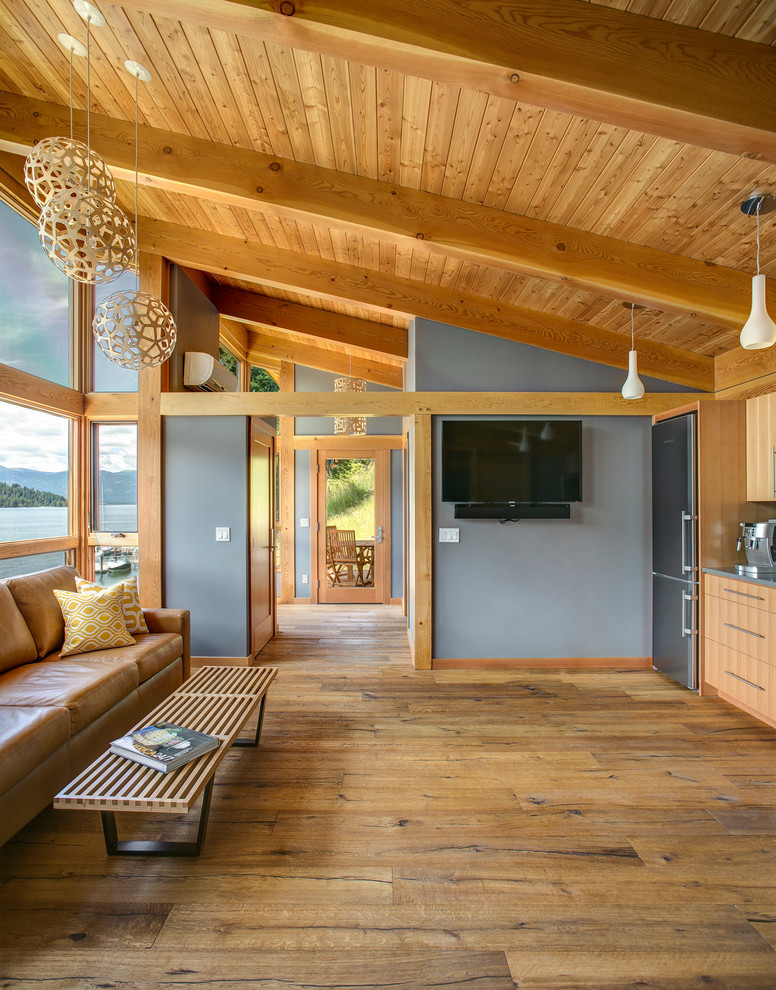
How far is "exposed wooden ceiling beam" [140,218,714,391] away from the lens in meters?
4.21

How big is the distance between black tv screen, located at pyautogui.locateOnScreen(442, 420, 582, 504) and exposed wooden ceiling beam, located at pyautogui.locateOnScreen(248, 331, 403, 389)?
121 inches

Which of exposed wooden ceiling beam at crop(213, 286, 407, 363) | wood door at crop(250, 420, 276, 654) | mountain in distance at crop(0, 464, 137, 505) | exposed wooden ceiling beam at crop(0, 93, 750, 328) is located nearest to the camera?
exposed wooden ceiling beam at crop(0, 93, 750, 328)

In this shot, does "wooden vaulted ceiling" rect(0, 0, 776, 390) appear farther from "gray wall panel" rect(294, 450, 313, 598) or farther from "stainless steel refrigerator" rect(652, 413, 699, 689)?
"gray wall panel" rect(294, 450, 313, 598)

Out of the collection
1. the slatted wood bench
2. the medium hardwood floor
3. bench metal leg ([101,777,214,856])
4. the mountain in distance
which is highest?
the mountain in distance

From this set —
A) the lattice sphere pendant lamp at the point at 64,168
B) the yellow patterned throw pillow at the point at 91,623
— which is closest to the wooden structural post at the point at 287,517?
the yellow patterned throw pillow at the point at 91,623

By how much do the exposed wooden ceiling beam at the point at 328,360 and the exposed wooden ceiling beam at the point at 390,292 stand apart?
2813 mm

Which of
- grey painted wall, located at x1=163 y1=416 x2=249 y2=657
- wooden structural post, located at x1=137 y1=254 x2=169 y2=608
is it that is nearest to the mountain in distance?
wooden structural post, located at x1=137 y1=254 x2=169 y2=608

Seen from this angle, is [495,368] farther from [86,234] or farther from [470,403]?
[86,234]

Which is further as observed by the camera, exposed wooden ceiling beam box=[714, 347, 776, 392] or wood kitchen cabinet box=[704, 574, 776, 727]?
exposed wooden ceiling beam box=[714, 347, 776, 392]

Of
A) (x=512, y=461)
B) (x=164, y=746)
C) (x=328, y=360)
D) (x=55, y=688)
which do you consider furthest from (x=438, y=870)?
(x=328, y=360)

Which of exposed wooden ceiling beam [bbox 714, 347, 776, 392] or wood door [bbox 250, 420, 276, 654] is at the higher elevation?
exposed wooden ceiling beam [bbox 714, 347, 776, 392]

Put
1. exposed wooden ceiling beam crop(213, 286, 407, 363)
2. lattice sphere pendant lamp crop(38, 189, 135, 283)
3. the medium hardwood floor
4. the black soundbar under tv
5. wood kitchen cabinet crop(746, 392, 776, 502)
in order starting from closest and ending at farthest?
the medium hardwood floor
lattice sphere pendant lamp crop(38, 189, 135, 283)
wood kitchen cabinet crop(746, 392, 776, 502)
the black soundbar under tv
exposed wooden ceiling beam crop(213, 286, 407, 363)

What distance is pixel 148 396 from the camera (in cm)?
438

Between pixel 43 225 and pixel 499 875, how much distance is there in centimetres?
303
